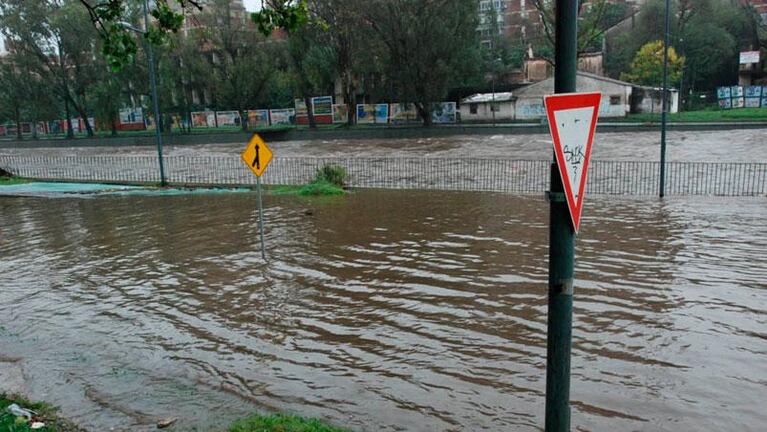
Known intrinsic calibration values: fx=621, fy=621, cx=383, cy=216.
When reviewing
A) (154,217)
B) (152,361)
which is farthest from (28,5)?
(152,361)

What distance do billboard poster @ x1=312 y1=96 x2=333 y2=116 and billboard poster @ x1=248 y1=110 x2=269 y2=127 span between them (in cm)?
583

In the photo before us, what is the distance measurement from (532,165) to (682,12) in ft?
143

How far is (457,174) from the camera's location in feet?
91.7

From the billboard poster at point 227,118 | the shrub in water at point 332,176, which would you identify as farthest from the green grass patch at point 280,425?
the billboard poster at point 227,118

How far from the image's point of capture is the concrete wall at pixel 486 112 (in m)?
56.4

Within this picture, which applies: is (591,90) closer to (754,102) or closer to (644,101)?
(644,101)

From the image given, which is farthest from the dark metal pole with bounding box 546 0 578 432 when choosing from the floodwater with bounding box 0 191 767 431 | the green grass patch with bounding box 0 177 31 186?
the green grass patch with bounding box 0 177 31 186

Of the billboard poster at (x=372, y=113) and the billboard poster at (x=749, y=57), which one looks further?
the billboard poster at (x=372, y=113)

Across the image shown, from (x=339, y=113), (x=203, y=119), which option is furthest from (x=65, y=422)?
(x=203, y=119)

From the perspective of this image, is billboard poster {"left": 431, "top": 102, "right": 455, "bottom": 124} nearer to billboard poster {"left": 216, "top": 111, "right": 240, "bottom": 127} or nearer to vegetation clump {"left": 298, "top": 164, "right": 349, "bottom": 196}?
billboard poster {"left": 216, "top": 111, "right": 240, "bottom": 127}

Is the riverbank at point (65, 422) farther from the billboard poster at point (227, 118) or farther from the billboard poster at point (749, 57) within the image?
the billboard poster at point (227, 118)

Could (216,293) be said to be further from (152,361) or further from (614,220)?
(614,220)

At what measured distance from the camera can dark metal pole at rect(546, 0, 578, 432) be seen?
10.7 ft

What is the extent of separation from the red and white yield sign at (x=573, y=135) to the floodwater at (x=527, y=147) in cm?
2919
